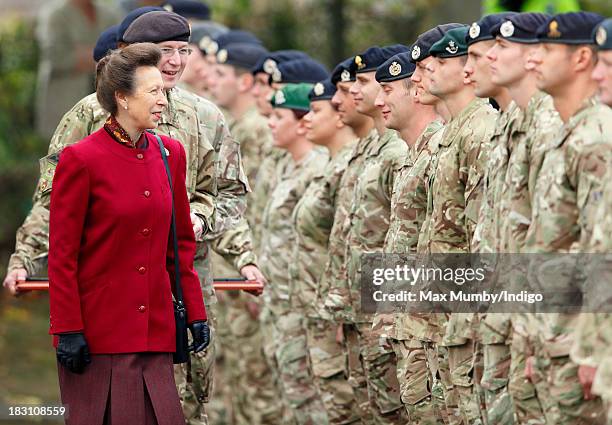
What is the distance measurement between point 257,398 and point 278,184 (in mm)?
1596

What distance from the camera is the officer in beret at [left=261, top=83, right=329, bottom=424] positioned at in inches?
411

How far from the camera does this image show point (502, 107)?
23.7ft

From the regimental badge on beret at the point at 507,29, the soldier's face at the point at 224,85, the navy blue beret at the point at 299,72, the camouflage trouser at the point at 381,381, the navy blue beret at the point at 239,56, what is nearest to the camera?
the regimental badge on beret at the point at 507,29

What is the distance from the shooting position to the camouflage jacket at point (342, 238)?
9.14 m

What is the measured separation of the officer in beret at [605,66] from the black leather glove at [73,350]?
8.04 feet

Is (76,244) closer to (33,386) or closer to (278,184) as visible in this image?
(278,184)

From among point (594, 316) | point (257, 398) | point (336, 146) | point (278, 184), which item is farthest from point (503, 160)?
point (257, 398)

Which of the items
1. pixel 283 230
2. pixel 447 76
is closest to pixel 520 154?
pixel 447 76

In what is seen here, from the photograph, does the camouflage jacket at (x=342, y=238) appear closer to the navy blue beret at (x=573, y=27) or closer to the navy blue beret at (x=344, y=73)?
the navy blue beret at (x=344, y=73)

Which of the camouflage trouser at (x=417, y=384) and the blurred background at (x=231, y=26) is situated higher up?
the camouflage trouser at (x=417, y=384)

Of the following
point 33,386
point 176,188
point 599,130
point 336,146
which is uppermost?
point 599,130

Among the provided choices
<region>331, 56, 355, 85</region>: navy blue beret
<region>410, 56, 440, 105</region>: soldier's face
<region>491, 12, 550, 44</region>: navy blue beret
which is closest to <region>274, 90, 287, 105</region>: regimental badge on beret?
<region>331, 56, 355, 85</region>: navy blue beret

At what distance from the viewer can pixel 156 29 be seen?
27.3 ft

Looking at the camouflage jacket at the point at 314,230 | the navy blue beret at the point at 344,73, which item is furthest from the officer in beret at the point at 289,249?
the navy blue beret at the point at 344,73
